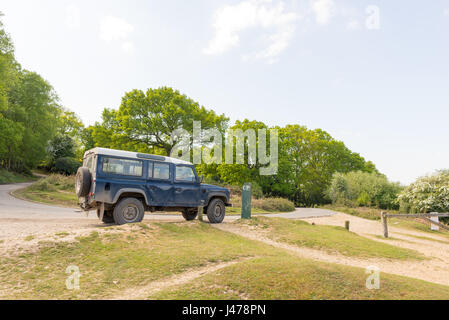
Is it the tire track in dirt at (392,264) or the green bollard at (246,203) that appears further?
the green bollard at (246,203)

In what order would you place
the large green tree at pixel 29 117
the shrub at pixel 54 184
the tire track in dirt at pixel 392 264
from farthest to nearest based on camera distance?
the large green tree at pixel 29 117 → the shrub at pixel 54 184 → the tire track in dirt at pixel 392 264

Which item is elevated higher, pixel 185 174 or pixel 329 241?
pixel 185 174

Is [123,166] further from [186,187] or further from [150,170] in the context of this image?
[186,187]

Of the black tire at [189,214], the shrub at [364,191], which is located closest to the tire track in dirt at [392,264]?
the black tire at [189,214]

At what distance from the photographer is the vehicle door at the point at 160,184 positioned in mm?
10523

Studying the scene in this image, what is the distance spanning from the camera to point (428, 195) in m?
23.4

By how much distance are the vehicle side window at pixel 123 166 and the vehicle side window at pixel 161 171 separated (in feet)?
1.87

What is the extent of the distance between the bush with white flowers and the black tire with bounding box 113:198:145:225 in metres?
23.1

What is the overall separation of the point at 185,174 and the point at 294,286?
289 inches

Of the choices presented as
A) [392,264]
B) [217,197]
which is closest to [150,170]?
[217,197]

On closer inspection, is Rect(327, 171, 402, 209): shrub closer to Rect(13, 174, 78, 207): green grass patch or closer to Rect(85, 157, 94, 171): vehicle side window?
Rect(13, 174, 78, 207): green grass patch

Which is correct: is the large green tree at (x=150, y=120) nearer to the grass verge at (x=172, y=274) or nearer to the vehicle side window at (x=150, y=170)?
the vehicle side window at (x=150, y=170)

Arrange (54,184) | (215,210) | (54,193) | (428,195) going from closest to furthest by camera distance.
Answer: (215,210)
(54,193)
(428,195)
(54,184)
